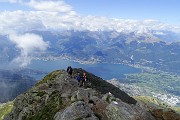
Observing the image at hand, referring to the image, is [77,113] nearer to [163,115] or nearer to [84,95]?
[84,95]

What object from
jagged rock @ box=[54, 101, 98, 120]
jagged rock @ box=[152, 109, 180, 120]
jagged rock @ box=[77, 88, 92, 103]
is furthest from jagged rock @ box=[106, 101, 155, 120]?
jagged rock @ box=[152, 109, 180, 120]

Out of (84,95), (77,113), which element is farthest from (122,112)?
(84,95)

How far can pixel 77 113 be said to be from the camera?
46344mm

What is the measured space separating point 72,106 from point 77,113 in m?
2.23

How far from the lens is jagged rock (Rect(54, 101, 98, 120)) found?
45.7 m

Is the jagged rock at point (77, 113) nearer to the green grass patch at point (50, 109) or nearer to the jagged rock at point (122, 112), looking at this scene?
the jagged rock at point (122, 112)

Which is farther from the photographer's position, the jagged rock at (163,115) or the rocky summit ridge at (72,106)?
the jagged rock at (163,115)

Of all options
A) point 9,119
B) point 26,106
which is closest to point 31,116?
point 26,106

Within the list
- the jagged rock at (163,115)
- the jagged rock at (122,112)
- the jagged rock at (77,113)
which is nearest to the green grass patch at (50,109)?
the jagged rock at (77,113)

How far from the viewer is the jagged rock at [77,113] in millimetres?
45656

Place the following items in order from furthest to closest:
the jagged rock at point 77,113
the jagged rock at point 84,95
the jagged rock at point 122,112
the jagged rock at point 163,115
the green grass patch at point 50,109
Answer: the jagged rock at point 163,115
the jagged rock at point 84,95
the green grass patch at point 50,109
the jagged rock at point 122,112
the jagged rock at point 77,113

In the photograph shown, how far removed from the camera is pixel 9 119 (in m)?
68.3

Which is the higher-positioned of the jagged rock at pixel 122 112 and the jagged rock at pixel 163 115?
the jagged rock at pixel 122 112

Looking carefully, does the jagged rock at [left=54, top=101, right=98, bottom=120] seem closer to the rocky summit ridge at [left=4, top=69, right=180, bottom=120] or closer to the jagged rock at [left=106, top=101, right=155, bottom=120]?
the rocky summit ridge at [left=4, top=69, right=180, bottom=120]
